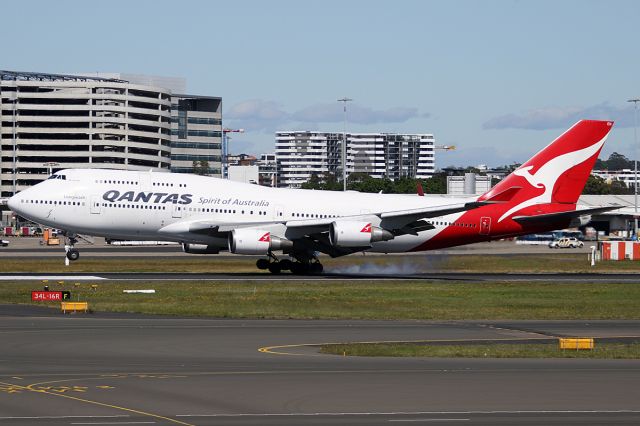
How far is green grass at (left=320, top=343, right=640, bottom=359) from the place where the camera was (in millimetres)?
28812

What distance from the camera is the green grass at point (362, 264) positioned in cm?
6688

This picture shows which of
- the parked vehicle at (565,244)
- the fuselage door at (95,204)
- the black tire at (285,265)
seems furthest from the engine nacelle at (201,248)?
the parked vehicle at (565,244)

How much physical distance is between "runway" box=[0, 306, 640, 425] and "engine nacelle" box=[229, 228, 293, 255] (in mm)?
22606

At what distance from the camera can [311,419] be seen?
19.4 meters

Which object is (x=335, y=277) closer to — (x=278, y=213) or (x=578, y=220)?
(x=278, y=213)

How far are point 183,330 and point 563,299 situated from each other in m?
19.9

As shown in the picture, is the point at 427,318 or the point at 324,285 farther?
the point at 324,285

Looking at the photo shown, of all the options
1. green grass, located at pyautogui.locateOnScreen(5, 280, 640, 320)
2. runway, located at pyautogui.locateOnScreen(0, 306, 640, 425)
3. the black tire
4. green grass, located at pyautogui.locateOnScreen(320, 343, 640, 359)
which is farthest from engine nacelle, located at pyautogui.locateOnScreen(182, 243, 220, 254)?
green grass, located at pyautogui.locateOnScreen(320, 343, 640, 359)

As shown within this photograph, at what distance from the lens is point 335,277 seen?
2382 inches

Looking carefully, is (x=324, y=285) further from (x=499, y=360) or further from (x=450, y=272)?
(x=499, y=360)

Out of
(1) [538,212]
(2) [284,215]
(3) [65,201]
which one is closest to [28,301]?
(3) [65,201]

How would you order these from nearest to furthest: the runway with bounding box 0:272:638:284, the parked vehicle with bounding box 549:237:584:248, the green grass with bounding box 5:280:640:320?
the green grass with bounding box 5:280:640:320 → the runway with bounding box 0:272:638:284 → the parked vehicle with bounding box 549:237:584:248

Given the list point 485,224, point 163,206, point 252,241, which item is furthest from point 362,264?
point 163,206

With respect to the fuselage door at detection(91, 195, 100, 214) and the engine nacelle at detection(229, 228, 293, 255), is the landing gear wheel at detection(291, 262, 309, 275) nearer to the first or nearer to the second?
the engine nacelle at detection(229, 228, 293, 255)
